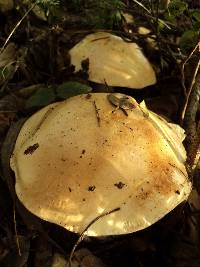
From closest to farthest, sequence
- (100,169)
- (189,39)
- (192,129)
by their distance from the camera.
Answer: (100,169)
(192,129)
(189,39)

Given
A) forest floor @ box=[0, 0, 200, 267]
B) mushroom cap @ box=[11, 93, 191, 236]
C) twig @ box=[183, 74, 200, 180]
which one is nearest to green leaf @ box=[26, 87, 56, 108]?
forest floor @ box=[0, 0, 200, 267]

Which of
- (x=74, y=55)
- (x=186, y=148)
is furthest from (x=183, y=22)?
(x=186, y=148)

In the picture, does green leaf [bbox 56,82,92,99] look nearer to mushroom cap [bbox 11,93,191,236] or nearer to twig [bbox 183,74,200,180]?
mushroom cap [bbox 11,93,191,236]

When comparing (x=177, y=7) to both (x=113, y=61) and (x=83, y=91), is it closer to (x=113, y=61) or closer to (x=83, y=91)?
(x=113, y=61)

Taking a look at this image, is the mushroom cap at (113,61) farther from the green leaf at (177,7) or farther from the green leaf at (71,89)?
the green leaf at (177,7)

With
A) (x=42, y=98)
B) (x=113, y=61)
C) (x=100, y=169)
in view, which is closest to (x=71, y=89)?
(x=42, y=98)

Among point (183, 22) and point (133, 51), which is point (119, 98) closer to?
point (133, 51)
